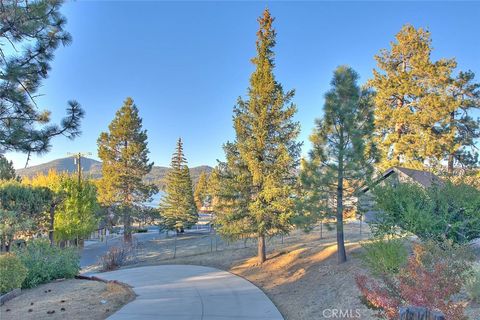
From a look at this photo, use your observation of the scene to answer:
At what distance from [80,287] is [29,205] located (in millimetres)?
15911

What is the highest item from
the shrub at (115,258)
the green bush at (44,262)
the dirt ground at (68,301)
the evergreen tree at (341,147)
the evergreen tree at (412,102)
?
the evergreen tree at (412,102)

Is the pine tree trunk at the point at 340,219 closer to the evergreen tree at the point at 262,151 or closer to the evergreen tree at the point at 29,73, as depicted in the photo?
the evergreen tree at the point at 262,151

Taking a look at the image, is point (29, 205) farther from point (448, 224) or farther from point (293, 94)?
point (448, 224)

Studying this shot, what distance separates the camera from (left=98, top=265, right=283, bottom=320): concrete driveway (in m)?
8.73

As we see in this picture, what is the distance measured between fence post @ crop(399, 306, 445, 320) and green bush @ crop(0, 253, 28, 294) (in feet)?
37.8

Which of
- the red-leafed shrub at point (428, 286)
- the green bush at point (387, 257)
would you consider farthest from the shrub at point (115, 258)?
the red-leafed shrub at point (428, 286)

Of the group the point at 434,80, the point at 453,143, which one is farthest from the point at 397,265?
the point at 434,80

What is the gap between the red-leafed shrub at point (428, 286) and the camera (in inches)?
194

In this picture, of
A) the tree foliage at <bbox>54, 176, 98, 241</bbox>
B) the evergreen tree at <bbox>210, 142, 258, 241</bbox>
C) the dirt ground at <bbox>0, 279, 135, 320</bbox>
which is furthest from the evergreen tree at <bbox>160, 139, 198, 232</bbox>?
the dirt ground at <bbox>0, 279, 135, 320</bbox>

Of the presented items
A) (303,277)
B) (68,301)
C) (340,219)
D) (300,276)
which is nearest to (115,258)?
(68,301)

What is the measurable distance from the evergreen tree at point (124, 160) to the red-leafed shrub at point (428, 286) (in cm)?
2788

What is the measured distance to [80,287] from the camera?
1134 cm

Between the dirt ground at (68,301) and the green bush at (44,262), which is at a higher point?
the green bush at (44,262)

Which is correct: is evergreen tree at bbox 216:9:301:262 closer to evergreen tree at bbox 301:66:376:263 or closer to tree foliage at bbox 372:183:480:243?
evergreen tree at bbox 301:66:376:263
